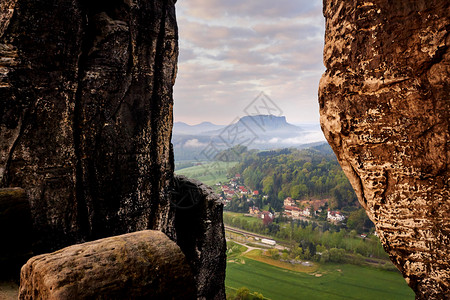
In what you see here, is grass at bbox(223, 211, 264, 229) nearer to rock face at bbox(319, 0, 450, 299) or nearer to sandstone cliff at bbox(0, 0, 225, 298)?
sandstone cliff at bbox(0, 0, 225, 298)

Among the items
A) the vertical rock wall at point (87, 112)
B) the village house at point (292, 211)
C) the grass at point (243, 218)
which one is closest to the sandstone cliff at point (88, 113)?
the vertical rock wall at point (87, 112)

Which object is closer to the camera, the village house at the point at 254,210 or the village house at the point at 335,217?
the village house at the point at 335,217

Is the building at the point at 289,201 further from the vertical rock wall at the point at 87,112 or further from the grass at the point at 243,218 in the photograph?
the vertical rock wall at the point at 87,112

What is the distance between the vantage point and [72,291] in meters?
3.05

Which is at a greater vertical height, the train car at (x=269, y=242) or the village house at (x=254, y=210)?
the village house at (x=254, y=210)

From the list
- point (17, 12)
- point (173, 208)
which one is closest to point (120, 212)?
point (173, 208)

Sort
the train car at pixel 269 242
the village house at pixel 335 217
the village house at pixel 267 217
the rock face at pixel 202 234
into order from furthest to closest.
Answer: the village house at pixel 335 217 → the village house at pixel 267 217 → the train car at pixel 269 242 → the rock face at pixel 202 234

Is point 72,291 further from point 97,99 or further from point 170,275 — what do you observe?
point 97,99

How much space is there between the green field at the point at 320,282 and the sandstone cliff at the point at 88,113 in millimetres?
39723

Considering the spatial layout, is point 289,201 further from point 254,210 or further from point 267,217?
point 267,217

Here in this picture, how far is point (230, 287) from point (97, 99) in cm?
4299

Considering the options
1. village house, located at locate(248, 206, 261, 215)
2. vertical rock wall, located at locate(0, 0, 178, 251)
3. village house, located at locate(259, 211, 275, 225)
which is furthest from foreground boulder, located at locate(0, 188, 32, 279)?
village house, located at locate(248, 206, 261, 215)

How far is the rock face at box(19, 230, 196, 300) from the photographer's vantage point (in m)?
3.13

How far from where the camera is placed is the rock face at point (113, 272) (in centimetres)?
313
